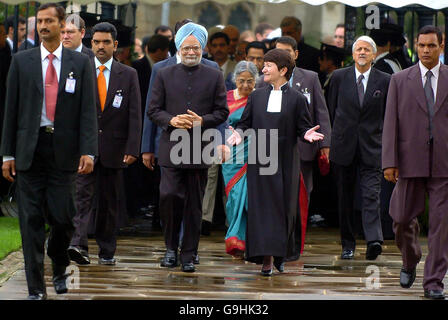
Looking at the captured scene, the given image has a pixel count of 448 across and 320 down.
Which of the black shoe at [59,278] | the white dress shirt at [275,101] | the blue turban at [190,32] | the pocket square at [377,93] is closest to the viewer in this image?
the black shoe at [59,278]

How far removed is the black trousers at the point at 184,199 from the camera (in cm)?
1038

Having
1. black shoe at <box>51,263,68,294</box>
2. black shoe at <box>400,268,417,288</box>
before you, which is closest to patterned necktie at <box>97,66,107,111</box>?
black shoe at <box>51,263,68,294</box>

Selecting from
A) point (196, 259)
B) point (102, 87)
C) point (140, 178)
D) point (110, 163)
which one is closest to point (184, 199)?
point (196, 259)

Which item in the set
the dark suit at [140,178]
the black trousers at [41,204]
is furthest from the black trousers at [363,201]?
the black trousers at [41,204]

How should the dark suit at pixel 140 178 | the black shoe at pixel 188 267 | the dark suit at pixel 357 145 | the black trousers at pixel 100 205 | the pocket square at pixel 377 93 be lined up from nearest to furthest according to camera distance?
the black shoe at pixel 188 267, the black trousers at pixel 100 205, the dark suit at pixel 357 145, the pocket square at pixel 377 93, the dark suit at pixel 140 178

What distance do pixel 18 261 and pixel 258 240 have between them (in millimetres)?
2149

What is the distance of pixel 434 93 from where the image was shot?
9.23m

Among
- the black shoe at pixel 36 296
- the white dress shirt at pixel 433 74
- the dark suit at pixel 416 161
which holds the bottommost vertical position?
the black shoe at pixel 36 296

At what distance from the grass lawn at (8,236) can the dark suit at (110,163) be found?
88cm

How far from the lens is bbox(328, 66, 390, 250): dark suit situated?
11.7 m

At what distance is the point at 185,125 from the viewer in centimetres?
1024

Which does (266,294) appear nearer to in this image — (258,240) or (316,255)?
(258,240)

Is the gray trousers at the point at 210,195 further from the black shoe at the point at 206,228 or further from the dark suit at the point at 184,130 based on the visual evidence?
the dark suit at the point at 184,130
